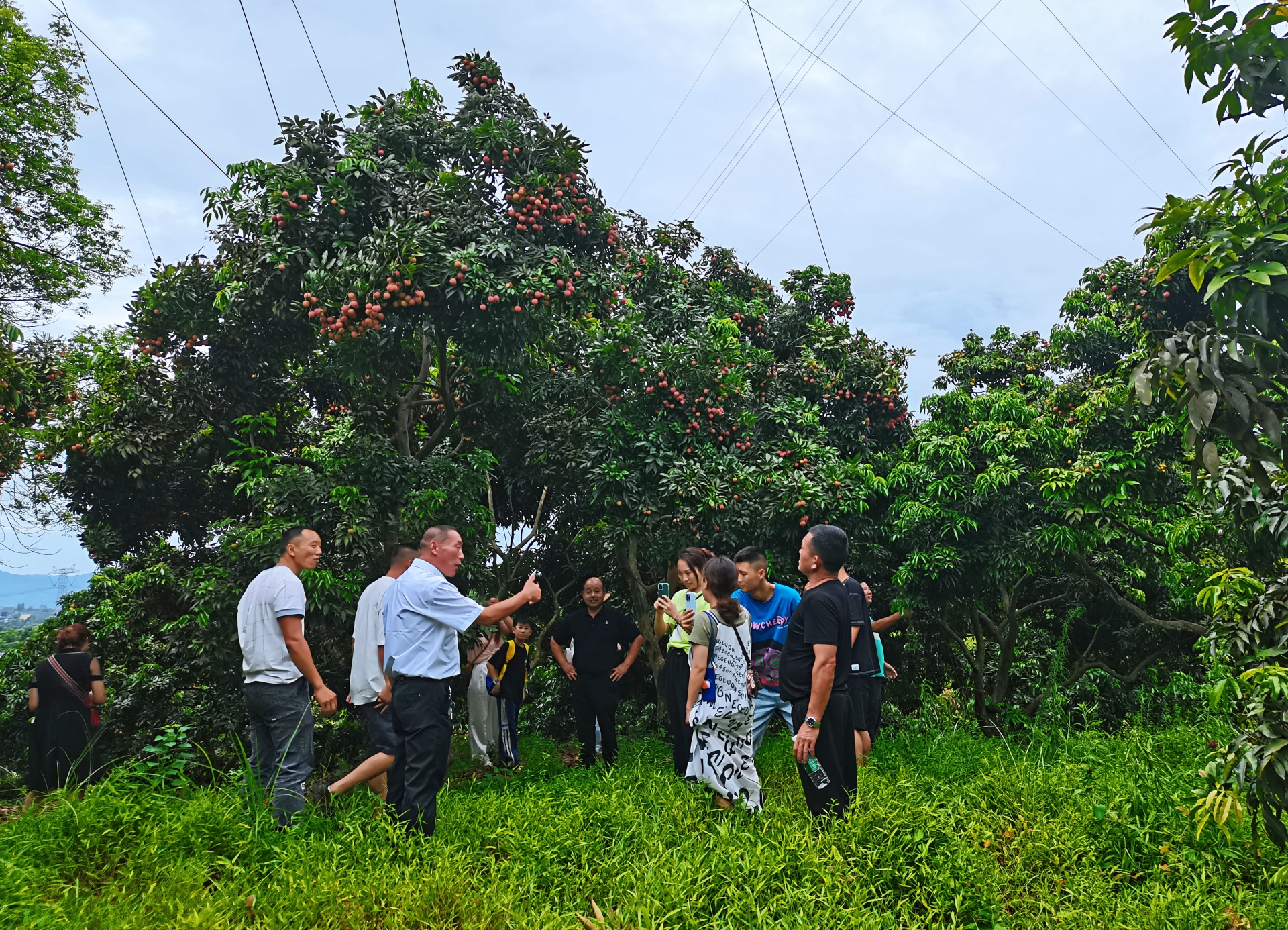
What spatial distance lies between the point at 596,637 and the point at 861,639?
98.1 inches

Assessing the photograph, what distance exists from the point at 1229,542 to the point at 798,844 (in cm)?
371

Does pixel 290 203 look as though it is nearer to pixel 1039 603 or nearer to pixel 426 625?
pixel 426 625

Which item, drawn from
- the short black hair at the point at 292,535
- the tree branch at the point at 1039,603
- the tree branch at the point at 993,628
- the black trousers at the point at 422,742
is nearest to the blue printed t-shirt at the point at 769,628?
the black trousers at the point at 422,742

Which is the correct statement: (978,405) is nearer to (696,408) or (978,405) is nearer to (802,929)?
(696,408)

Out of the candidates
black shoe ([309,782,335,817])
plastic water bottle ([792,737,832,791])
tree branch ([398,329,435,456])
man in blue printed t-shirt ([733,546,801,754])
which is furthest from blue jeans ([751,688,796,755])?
tree branch ([398,329,435,456])

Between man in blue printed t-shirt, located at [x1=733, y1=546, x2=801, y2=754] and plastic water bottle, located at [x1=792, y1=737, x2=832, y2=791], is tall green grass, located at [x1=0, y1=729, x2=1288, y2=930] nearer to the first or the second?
plastic water bottle, located at [x1=792, y1=737, x2=832, y2=791]

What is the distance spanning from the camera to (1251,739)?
111 inches

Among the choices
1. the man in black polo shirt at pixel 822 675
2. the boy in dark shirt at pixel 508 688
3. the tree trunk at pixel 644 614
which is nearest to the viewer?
the man in black polo shirt at pixel 822 675

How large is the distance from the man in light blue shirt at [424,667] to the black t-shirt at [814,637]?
129 cm

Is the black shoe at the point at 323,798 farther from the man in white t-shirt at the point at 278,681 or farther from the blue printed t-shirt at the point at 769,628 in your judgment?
the blue printed t-shirt at the point at 769,628

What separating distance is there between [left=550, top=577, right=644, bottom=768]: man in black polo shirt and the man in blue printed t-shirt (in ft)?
5.65

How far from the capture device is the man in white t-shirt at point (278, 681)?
4.05 metres

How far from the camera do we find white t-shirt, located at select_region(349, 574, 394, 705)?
4.59m

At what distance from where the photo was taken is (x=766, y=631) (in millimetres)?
4762
